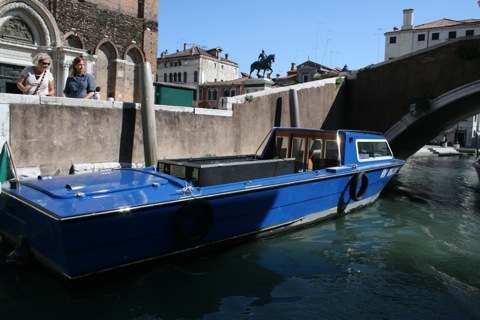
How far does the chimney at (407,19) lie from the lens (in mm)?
40375

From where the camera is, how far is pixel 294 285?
4062 millimetres

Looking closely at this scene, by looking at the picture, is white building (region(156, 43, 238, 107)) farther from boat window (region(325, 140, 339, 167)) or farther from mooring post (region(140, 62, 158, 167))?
boat window (region(325, 140, 339, 167))

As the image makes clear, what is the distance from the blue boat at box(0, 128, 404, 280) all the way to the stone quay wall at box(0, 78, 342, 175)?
67.8 inches

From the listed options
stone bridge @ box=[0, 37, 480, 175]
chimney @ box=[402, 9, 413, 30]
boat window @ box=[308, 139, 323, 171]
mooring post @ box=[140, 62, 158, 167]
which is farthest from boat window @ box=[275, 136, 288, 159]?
chimney @ box=[402, 9, 413, 30]

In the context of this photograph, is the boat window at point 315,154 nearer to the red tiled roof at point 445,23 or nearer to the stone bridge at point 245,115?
the stone bridge at point 245,115

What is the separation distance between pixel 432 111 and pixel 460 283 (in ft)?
27.0

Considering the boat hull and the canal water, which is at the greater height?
the boat hull

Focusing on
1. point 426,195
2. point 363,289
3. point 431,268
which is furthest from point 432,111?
point 363,289

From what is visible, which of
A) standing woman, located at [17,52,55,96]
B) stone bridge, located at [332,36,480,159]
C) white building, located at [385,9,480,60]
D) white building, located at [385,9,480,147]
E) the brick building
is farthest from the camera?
white building, located at [385,9,480,147]

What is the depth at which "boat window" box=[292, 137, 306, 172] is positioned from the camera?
6789 millimetres

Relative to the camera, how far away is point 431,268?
4.70 meters

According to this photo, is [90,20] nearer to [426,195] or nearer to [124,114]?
[124,114]

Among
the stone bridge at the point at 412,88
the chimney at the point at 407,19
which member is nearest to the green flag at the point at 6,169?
the stone bridge at the point at 412,88

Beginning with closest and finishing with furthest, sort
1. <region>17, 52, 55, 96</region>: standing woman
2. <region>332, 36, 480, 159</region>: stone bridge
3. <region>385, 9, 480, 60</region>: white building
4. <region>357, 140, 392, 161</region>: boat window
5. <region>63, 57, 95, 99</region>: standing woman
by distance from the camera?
<region>17, 52, 55, 96</region>: standing woman < <region>63, 57, 95, 99</region>: standing woman < <region>357, 140, 392, 161</region>: boat window < <region>332, 36, 480, 159</region>: stone bridge < <region>385, 9, 480, 60</region>: white building
